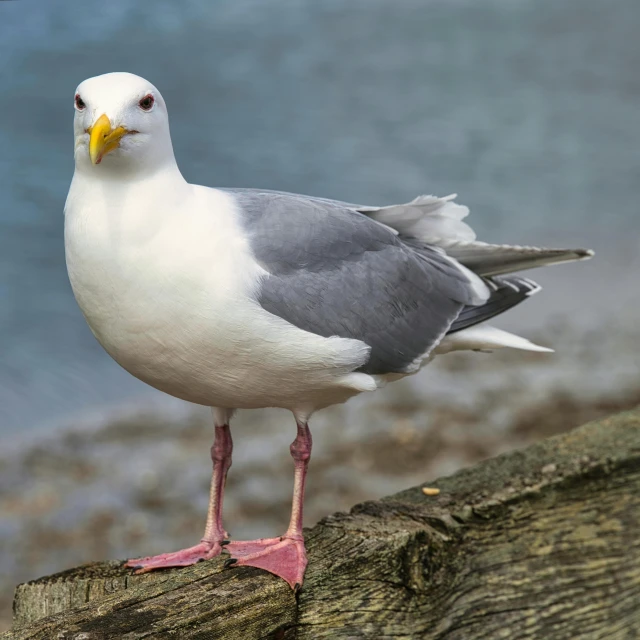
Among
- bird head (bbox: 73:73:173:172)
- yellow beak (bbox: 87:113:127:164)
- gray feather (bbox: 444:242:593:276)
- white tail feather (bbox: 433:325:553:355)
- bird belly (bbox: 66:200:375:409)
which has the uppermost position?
gray feather (bbox: 444:242:593:276)

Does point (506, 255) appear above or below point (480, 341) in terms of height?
above

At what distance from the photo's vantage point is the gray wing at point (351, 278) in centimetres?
261

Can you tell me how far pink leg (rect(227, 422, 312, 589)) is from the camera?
2.53 meters

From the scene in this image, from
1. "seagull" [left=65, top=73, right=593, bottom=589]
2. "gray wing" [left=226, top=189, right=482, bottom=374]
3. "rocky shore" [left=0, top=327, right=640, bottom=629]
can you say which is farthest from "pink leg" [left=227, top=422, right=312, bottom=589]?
"rocky shore" [left=0, top=327, right=640, bottom=629]

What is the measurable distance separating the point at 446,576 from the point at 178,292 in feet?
3.93

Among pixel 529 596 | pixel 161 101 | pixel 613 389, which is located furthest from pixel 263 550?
pixel 613 389

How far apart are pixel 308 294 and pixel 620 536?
1391 mm

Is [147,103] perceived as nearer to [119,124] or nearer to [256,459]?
[119,124]

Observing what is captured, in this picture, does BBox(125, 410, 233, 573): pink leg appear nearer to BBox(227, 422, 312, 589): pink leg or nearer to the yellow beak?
BBox(227, 422, 312, 589): pink leg

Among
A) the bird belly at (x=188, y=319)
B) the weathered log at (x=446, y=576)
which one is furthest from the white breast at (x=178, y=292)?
the weathered log at (x=446, y=576)

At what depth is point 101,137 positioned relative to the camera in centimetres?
227

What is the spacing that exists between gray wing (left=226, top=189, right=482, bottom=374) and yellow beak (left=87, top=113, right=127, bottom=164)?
0.43m

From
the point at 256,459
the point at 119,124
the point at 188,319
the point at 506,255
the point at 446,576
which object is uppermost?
the point at 256,459

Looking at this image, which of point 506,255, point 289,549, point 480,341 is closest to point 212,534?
point 289,549
